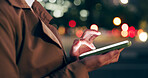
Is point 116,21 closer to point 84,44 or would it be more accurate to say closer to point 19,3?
point 84,44

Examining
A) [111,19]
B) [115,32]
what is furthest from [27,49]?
[115,32]

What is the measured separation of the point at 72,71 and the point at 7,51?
1.20ft

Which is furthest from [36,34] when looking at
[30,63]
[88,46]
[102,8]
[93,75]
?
[102,8]

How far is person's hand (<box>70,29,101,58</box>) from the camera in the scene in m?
1.86

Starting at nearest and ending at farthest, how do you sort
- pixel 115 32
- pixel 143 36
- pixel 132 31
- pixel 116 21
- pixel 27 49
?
pixel 27 49, pixel 143 36, pixel 116 21, pixel 132 31, pixel 115 32

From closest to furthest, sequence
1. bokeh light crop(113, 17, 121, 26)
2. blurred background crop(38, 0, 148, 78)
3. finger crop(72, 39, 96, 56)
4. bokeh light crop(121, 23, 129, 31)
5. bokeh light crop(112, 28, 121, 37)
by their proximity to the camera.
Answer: finger crop(72, 39, 96, 56)
blurred background crop(38, 0, 148, 78)
bokeh light crop(113, 17, 121, 26)
bokeh light crop(112, 28, 121, 37)
bokeh light crop(121, 23, 129, 31)

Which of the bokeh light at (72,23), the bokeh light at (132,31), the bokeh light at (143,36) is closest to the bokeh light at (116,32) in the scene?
the bokeh light at (132,31)

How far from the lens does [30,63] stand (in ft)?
4.72

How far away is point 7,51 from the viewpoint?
1329mm

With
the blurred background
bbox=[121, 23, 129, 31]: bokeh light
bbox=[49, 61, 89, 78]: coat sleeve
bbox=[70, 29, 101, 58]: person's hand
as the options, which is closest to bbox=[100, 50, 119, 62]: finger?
bbox=[49, 61, 89, 78]: coat sleeve

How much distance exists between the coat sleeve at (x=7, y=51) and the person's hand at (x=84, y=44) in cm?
57

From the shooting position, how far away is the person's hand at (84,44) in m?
1.86

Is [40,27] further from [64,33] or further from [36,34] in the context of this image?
[64,33]

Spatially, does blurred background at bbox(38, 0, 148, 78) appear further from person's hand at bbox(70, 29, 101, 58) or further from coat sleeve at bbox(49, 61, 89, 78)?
coat sleeve at bbox(49, 61, 89, 78)
